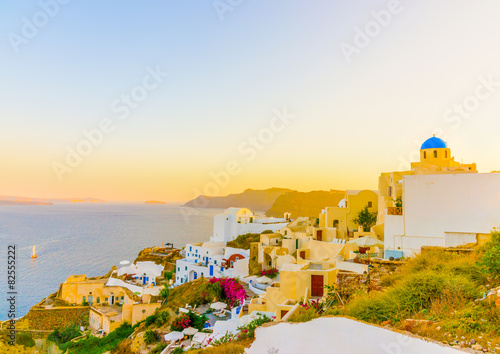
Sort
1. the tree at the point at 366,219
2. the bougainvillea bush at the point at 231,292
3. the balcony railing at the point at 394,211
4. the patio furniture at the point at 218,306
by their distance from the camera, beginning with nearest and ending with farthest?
the balcony railing at the point at 394,211 → the patio furniture at the point at 218,306 → the bougainvillea bush at the point at 231,292 → the tree at the point at 366,219

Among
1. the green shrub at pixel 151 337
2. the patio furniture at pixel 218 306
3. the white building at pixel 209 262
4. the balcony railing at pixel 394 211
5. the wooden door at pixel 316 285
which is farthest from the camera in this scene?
the white building at pixel 209 262

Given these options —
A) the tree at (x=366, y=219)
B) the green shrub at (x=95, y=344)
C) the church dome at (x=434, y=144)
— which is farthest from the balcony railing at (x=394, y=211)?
the green shrub at (x=95, y=344)

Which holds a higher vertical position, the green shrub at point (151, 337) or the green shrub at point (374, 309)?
the green shrub at point (374, 309)

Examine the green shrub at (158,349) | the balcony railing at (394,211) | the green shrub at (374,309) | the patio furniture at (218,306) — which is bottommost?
the green shrub at (158,349)

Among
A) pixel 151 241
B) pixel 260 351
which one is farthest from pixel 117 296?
pixel 151 241

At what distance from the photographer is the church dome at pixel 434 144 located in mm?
19797

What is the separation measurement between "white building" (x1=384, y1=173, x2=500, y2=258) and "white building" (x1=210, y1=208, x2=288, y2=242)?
1847cm

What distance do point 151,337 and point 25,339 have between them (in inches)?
479

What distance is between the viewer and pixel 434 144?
19.9 metres

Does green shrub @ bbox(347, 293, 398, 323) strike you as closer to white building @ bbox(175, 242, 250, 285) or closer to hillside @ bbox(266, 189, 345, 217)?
white building @ bbox(175, 242, 250, 285)

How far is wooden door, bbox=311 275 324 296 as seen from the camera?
1068cm

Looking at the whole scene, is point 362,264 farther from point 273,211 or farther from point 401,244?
point 273,211

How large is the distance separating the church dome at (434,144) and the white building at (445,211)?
926cm

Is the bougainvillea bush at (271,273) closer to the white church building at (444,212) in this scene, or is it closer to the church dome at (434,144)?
the white church building at (444,212)
